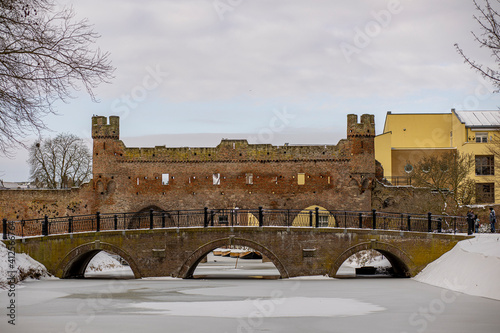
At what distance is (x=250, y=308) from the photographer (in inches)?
621

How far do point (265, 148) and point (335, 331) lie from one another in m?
27.6

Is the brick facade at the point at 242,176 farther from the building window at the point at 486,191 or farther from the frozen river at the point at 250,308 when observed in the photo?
the frozen river at the point at 250,308

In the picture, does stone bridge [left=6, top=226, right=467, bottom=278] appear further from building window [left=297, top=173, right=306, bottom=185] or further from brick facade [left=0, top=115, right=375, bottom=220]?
building window [left=297, top=173, right=306, bottom=185]

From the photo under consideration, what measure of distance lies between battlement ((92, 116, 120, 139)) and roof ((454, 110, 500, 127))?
25724 mm

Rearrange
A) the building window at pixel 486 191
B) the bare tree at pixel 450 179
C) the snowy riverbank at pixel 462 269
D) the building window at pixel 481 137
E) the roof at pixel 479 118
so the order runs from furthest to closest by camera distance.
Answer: the roof at pixel 479 118 → the building window at pixel 481 137 → the building window at pixel 486 191 → the bare tree at pixel 450 179 → the snowy riverbank at pixel 462 269

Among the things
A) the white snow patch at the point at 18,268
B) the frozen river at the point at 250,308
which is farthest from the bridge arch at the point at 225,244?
the white snow patch at the point at 18,268

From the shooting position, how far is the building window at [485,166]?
145 feet

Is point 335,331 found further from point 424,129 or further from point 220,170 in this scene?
point 424,129

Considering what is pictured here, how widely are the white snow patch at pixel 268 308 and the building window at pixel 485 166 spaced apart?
30.4m

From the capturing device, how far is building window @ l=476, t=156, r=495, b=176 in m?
44.3

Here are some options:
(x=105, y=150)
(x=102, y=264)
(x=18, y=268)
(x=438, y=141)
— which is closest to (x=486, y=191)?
(x=438, y=141)

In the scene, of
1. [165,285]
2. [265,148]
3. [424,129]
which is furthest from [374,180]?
[165,285]

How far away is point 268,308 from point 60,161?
4060 centimetres

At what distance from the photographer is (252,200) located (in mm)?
39375
